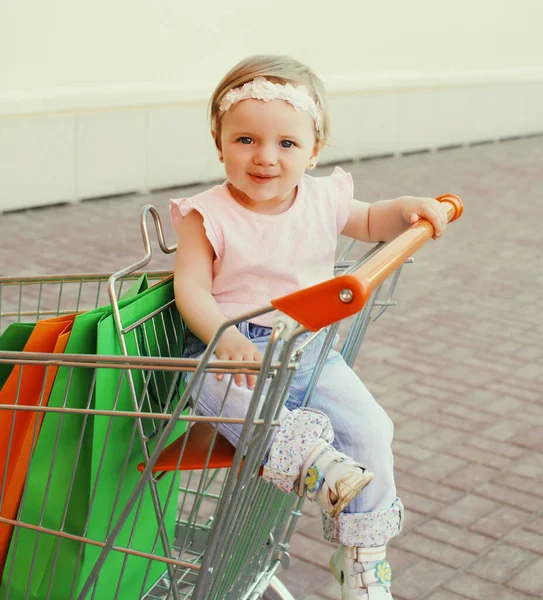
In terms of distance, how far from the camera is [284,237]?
110 inches

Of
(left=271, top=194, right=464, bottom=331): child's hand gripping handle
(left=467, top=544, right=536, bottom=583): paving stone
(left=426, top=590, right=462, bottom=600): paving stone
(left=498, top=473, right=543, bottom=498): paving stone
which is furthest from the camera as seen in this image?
(left=498, top=473, right=543, bottom=498): paving stone

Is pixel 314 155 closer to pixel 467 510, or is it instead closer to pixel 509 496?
pixel 467 510

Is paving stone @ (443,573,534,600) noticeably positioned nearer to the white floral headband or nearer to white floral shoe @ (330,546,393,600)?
white floral shoe @ (330,546,393,600)

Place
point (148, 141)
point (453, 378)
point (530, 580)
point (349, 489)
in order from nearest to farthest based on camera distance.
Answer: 1. point (349, 489)
2. point (530, 580)
3. point (453, 378)
4. point (148, 141)

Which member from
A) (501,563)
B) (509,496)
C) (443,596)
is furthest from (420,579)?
(509,496)

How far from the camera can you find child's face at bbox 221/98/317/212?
2648mm

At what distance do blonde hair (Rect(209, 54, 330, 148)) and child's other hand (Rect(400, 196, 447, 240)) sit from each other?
317mm

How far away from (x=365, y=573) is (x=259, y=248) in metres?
0.87

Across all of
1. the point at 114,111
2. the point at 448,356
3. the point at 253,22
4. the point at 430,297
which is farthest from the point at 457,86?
the point at 448,356

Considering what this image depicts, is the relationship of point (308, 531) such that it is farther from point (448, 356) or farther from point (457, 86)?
point (457, 86)

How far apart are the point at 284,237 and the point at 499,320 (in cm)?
382

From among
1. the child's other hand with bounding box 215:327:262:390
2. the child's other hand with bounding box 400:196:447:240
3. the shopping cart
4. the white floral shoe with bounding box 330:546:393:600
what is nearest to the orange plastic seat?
the shopping cart

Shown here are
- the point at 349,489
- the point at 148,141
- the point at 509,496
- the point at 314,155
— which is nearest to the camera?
the point at 349,489

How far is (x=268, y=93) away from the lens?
265 cm
